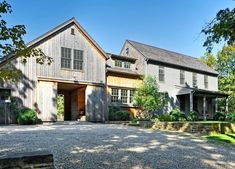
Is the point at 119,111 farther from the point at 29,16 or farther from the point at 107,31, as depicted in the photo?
the point at 29,16

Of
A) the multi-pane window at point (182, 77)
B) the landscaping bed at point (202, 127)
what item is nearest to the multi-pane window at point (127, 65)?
the multi-pane window at point (182, 77)

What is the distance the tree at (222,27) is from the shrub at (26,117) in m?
12.2

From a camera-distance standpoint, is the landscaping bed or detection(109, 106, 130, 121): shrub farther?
detection(109, 106, 130, 121): shrub

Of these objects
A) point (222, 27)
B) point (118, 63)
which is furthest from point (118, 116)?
point (222, 27)

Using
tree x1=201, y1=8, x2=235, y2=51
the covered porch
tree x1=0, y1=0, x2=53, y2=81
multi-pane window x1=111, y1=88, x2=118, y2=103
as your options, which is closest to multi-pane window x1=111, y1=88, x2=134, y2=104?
multi-pane window x1=111, y1=88, x2=118, y2=103

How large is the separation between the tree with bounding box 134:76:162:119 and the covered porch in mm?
4223

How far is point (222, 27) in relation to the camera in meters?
11.5

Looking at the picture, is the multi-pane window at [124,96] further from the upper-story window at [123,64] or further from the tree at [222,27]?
the tree at [222,27]

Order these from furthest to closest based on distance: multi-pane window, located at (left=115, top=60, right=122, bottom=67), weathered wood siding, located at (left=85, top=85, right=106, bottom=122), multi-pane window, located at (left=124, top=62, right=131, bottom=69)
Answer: multi-pane window, located at (left=124, top=62, right=131, bottom=69) → multi-pane window, located at (left=115, top=60, right=122, bottom=67) → weathered wood siding, located at (left=85, top=85, right=106, bottom=122)

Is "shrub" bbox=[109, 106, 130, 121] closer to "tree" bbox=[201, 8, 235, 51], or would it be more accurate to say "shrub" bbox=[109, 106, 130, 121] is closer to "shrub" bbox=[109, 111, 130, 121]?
"shrub" bbox=[109, 111, 130, 121]

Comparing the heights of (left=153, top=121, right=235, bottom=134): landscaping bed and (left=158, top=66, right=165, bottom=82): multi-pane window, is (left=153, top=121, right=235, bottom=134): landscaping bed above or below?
below

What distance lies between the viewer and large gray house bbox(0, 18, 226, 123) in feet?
64.4

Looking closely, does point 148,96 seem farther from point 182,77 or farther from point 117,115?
point 182,77

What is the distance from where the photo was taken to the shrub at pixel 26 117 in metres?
18.0
